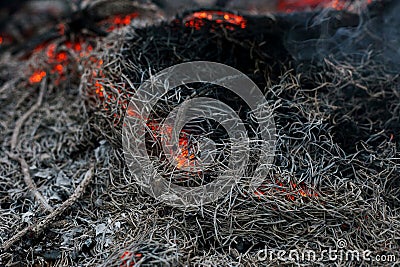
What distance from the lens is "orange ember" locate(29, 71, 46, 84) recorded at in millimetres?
2645

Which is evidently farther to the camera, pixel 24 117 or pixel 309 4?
pixel 309 4

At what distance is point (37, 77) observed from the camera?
2658 millimetres

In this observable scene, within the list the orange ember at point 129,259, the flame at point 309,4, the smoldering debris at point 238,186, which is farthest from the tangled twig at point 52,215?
the flame at point 309,4

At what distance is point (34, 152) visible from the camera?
2180 mm

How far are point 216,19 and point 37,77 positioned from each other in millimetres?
1186

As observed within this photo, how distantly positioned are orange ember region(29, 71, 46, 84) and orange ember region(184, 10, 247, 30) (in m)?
1.00

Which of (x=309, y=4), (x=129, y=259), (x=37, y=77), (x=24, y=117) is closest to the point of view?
(x=129, y=259)

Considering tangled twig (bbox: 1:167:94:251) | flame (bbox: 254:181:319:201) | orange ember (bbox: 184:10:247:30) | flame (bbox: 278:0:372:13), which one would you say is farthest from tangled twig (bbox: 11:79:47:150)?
flame (bbox: 278:0:372:13)

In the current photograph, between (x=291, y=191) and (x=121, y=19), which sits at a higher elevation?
(x=121, y=19)

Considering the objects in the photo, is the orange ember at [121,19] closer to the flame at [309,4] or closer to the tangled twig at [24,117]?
the tangled twig at [24,117]

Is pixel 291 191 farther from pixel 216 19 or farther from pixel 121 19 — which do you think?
pixel 121 19

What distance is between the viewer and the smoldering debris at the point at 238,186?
161cm

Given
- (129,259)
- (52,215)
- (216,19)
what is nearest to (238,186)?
(129,259)

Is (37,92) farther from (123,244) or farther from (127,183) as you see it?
(123,244)
